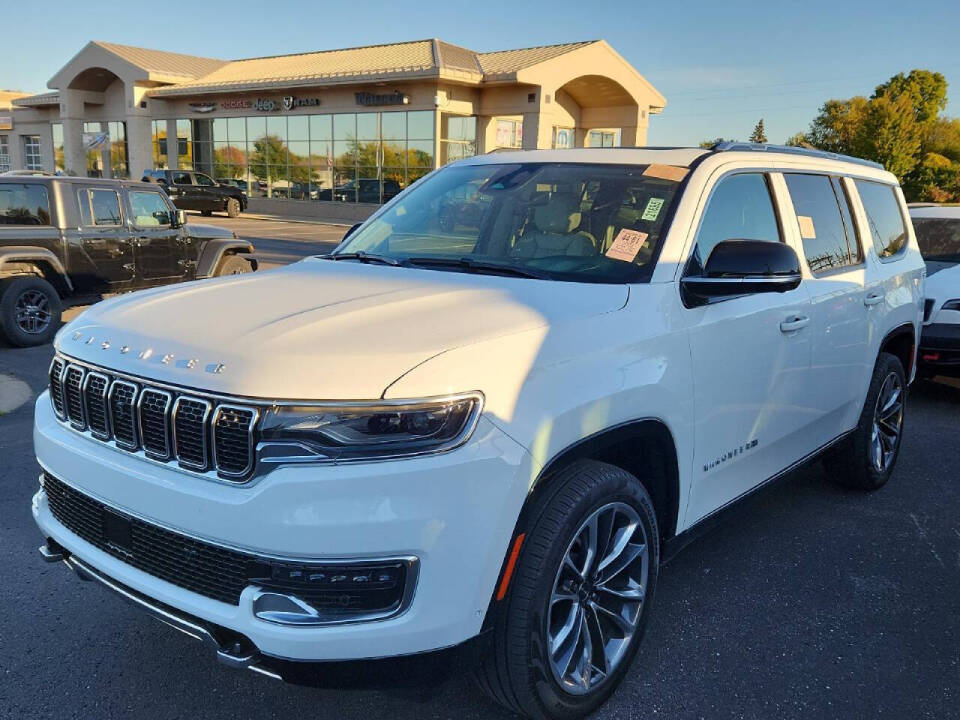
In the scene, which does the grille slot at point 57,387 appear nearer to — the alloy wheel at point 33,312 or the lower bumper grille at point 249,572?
the lower bumper grille at point 249,572

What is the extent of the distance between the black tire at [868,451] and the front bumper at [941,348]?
2.08 metres

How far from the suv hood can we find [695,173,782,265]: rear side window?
0.64 meters

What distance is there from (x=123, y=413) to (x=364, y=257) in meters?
1.47

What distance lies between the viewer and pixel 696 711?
277 cm

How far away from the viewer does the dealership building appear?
31609 millimetres

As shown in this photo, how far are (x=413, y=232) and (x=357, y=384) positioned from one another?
182cm

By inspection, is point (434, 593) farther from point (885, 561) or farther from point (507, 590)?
point (885, 561)

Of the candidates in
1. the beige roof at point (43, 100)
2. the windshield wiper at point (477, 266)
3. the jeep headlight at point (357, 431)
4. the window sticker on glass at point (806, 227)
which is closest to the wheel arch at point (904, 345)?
the window sticker on glass at point (806, 227)

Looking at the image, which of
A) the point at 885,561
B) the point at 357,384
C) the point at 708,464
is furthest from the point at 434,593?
the point at 885,561

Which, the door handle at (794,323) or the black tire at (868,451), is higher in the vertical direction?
the door handle at (794,323)

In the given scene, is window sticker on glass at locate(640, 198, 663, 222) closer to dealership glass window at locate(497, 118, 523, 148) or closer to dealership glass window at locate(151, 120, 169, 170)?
dealership glass window at locate(497, 118, 523, 148)

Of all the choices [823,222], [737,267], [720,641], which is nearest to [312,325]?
[737,267]

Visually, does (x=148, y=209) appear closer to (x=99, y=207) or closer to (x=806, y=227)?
(x=99, y=207)

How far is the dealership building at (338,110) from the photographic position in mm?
31609
